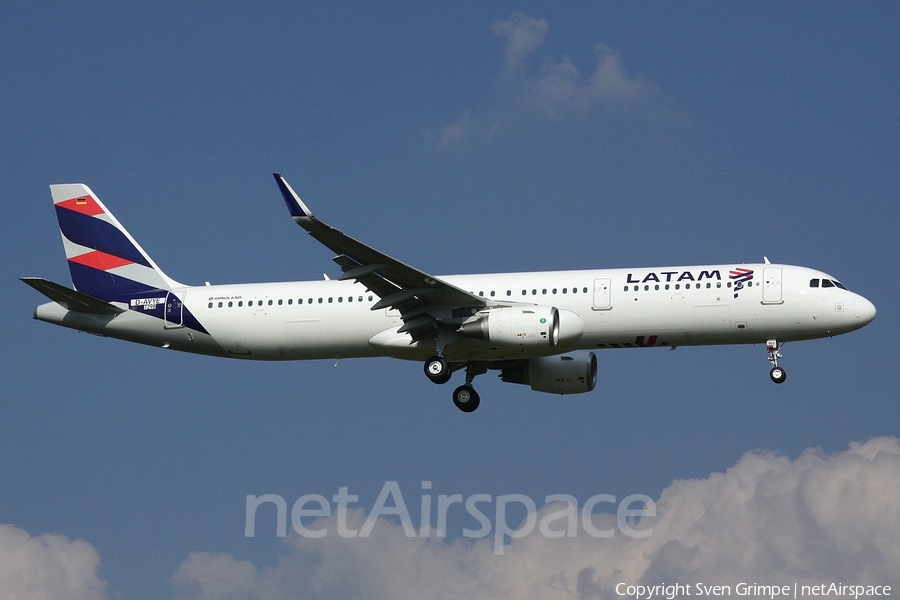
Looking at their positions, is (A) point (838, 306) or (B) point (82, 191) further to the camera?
(B) point (82, 191)

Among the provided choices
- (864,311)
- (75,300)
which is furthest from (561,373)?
(75,300)

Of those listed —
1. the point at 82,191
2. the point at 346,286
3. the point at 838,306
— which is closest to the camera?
the point at 838,306

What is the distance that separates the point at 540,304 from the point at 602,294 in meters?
2.15

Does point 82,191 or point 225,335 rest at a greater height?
point 82,191

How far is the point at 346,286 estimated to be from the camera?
152 ft

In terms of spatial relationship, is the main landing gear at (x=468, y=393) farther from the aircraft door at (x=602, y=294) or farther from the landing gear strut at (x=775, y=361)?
the landing gear strut at (x=775, y=361)

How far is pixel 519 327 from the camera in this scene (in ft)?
140

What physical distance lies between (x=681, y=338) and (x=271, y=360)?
14547 mm

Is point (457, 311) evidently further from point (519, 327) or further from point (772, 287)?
point (772, 287)

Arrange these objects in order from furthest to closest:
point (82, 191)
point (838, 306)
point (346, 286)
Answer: point (82, 191)
point (346, 286)
point (838, 306)

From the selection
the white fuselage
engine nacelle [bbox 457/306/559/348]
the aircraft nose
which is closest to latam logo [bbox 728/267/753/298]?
the white fuselage

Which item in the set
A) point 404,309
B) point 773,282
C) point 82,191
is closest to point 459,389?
point 404,309

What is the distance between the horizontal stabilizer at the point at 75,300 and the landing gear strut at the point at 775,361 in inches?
897

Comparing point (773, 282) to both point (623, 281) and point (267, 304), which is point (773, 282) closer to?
point (623, 281)
